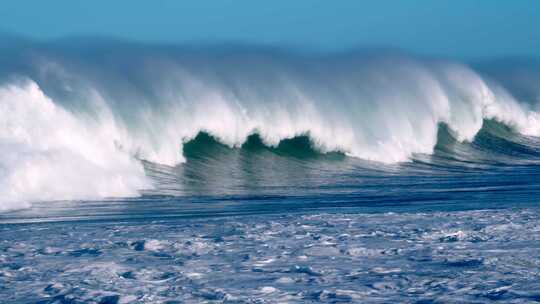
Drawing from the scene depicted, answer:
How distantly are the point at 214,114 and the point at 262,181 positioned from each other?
16.4 ft

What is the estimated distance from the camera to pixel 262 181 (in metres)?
15.3

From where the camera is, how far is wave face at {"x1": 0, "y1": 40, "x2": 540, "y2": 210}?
13.8 meters

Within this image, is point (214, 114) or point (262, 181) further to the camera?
point (214, 114)

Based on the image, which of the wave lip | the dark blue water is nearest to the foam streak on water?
the dark blue water

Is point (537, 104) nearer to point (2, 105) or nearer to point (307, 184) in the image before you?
point (307, 184)

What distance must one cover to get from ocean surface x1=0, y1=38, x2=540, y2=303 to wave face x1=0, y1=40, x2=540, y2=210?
56 mm

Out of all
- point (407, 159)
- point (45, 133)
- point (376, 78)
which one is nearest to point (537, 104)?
point (376, 78)

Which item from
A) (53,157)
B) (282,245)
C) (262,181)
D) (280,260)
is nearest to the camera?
(280,260)

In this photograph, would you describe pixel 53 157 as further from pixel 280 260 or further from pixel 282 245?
pixel 280 260

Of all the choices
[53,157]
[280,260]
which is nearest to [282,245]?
[280,260]

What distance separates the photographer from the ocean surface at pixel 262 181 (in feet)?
19.6

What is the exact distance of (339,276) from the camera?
6.02 metres

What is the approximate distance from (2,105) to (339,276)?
10.2 meters

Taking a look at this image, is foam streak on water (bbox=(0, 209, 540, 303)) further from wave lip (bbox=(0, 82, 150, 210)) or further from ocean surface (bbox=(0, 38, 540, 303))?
wave lip (bbox=(0, 82, 150, 210))
